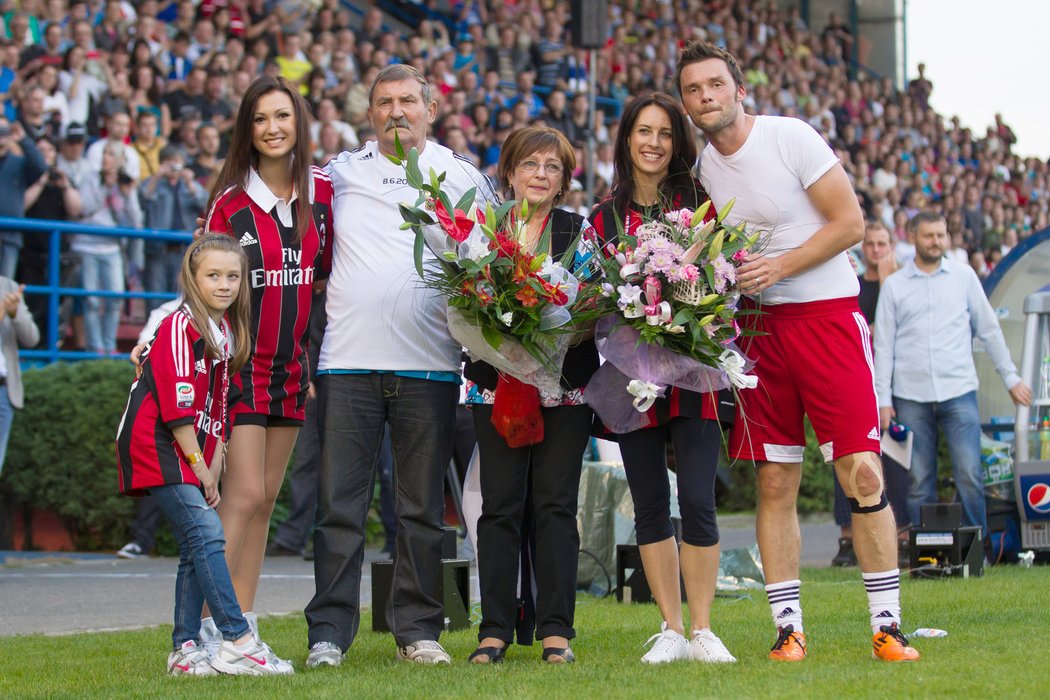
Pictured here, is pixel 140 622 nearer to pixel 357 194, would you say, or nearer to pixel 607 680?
pixel 357 194

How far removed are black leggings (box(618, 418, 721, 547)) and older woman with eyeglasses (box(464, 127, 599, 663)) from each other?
23 cm

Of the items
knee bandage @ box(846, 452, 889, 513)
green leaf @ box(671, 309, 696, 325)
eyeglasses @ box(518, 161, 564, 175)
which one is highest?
eyeglasses @ box(518, 161, 564, 175)

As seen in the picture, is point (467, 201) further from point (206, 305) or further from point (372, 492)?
point (372, 492)

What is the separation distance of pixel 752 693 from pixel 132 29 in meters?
11.8

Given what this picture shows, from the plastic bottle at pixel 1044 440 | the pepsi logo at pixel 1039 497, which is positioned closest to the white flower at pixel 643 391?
the pepsi logo at pixel 1039 497

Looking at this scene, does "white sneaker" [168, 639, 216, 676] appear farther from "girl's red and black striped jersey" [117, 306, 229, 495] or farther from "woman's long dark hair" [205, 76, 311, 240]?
"woman's long dark hair" [205, 76, 311, 240]

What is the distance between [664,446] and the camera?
5504 mm

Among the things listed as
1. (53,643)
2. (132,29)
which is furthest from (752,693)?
(132,29)

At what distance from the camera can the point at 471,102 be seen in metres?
17.8

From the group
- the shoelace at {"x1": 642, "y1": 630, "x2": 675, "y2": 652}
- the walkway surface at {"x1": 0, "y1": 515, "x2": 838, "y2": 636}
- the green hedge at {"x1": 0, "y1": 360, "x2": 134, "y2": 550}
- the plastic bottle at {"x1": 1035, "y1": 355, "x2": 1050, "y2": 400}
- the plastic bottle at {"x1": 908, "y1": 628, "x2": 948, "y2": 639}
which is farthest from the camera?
the green hedge at {"x1": 0, "y1": 360, "x2": 134, "y2": 550}

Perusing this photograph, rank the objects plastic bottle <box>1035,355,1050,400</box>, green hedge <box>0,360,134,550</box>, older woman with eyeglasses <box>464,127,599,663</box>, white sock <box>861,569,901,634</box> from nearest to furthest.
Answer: white sock <box>861,569,901,634</box>
older woman with eyeglasses <box>464,127,599,663</box>
plastic bottle <box>1035,355,1050,400</box>
green hedge <box>0,360,134,550</box>

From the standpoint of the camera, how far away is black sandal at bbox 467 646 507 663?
17.8 ft

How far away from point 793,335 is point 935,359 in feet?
13.8

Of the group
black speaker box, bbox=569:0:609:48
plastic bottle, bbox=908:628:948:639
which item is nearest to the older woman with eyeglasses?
plastic bottle, bbox=908:628:948:639
